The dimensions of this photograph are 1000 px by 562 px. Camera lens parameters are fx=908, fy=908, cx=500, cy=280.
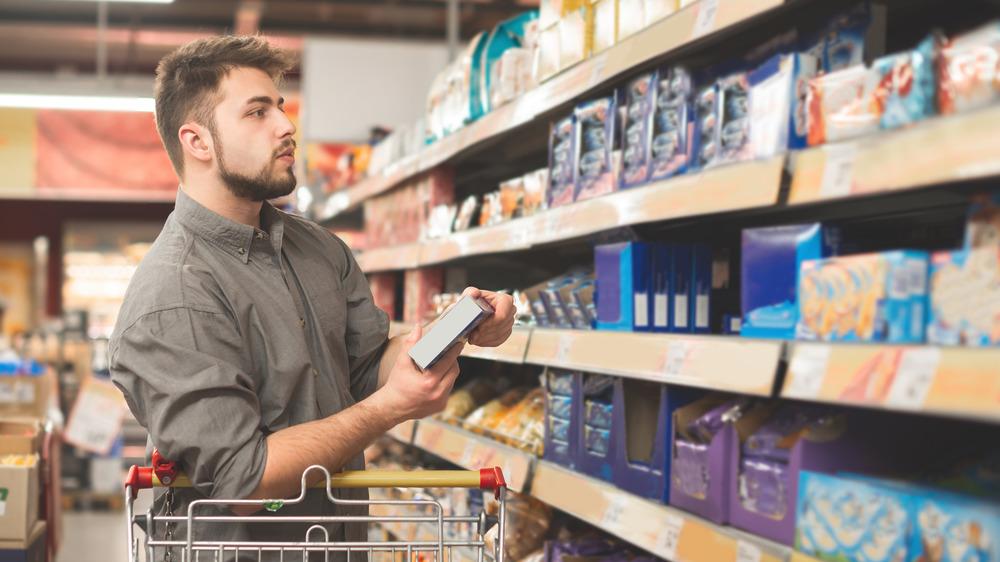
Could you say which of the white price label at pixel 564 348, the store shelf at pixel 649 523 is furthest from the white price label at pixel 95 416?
the white price label at pixel 564 348

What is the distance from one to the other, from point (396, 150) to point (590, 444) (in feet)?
6.50

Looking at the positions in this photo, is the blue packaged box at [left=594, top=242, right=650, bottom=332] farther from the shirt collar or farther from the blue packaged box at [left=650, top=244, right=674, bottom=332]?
the shirt collar

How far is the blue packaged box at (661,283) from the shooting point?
188cm

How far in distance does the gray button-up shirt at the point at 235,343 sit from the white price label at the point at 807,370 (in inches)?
35.1

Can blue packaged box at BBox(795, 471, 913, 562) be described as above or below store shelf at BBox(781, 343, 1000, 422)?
below

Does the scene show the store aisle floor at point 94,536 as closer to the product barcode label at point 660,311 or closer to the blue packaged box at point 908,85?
the product barcode label at point 660,311

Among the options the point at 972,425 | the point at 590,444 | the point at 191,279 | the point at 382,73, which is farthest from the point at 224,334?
the point at 382,73

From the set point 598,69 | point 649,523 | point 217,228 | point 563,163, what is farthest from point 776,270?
point 217,228

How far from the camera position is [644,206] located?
1775 mm

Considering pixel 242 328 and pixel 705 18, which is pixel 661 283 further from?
pixel 242 328

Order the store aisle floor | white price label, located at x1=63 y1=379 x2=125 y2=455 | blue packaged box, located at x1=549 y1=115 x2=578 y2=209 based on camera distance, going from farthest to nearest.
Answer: white price label, located at x1=63 y1=379 x2=125 y2=455 → the store aisle floor → blue packaged box, located at x1=549 y1=115 x2=578 y2=209

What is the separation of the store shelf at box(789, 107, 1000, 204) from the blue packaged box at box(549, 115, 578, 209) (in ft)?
2.77

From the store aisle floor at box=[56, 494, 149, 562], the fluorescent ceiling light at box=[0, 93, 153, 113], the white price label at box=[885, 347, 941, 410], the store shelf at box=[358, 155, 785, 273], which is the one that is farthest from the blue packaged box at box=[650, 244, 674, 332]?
the fluorescent ceiling light at box=[0, 93, 153, 113]

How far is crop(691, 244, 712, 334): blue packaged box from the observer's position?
1.89m
